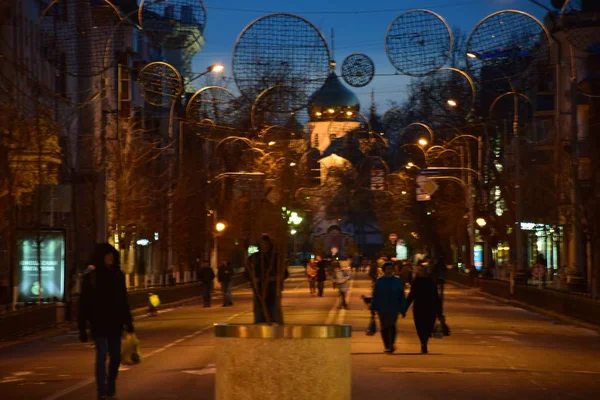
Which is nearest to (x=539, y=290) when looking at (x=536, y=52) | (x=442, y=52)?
(x=536, y=52)

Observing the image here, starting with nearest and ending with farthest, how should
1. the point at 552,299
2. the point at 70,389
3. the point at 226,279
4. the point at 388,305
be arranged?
the point at 70,389, the point at 388,305, the point at 552,299, the point at 226,279

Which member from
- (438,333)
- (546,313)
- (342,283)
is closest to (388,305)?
(438,333)

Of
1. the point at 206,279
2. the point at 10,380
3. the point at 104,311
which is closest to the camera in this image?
the point at 104,311

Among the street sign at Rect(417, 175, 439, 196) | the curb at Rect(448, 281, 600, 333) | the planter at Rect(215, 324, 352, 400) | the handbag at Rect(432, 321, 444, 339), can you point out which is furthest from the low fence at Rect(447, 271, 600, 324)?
the planter at Rect(215, 324, 352, 400)

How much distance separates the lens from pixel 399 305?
73.9ft

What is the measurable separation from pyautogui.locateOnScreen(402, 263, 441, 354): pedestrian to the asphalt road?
1.33 feet

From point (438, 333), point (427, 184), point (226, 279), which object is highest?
point (427, 184)

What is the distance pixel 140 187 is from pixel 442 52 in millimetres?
33805

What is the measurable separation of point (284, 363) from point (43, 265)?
2671 centimetres

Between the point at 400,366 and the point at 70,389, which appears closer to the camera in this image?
the point at 70,389

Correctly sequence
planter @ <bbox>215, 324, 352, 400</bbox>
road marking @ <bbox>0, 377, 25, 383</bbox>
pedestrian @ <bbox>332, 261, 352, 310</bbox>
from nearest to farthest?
1. planter @ <bbox>215, 324, 352, 400</bbox>
2. road marking @ <bbox>0, 377, 25, 383</bbox>
3. pedestrian @ <bbox>332, 261, 352, 310</bbox>

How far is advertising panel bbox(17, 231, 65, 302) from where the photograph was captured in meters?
35.6

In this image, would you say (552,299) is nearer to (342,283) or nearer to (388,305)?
(342,283)

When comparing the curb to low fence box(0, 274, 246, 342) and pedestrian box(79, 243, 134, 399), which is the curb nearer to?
low fence box(0, 274, 246, 342)
